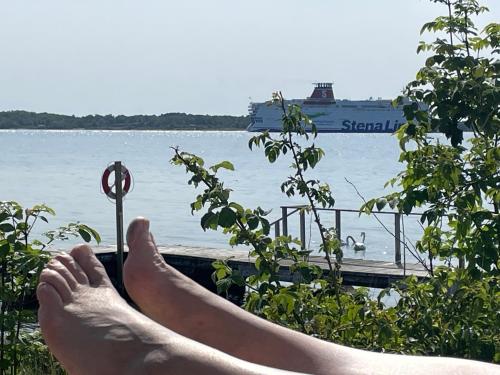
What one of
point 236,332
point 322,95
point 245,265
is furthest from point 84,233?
point 322,95

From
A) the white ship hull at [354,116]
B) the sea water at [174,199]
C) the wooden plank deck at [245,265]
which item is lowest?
the sea water at [174,199]

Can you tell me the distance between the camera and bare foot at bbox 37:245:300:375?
6.26 feet

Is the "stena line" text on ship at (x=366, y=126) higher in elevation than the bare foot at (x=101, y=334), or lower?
lower

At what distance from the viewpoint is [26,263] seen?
138 inches

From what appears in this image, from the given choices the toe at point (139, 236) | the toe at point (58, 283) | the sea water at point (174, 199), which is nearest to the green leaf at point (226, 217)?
the toe at point (139, 236)

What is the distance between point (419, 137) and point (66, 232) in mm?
1387

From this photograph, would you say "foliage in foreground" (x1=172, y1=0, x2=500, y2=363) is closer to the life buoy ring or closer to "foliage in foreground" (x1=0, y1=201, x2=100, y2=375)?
"foliage in foreground" (x1=0, y1=201, x2=100, y2=375)

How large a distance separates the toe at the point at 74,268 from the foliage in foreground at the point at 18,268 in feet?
3.01

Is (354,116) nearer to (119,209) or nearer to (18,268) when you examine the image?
(119,209)

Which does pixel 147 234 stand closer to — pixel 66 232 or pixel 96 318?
pixel 96 318

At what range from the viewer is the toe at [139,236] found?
268cm

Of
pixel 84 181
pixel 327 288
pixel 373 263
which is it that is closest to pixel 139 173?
pixel 84 181

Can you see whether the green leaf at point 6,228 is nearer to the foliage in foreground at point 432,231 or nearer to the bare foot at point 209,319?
the foliage in foreground at point 432,231

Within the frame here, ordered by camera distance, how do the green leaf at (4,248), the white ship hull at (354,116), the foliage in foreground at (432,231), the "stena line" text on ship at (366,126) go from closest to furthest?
the foliage in foreground at (432,231) → the green leaf at (4,248) → the white ship hull at (354,116) → the "stena line" text on ship at (366,126)
